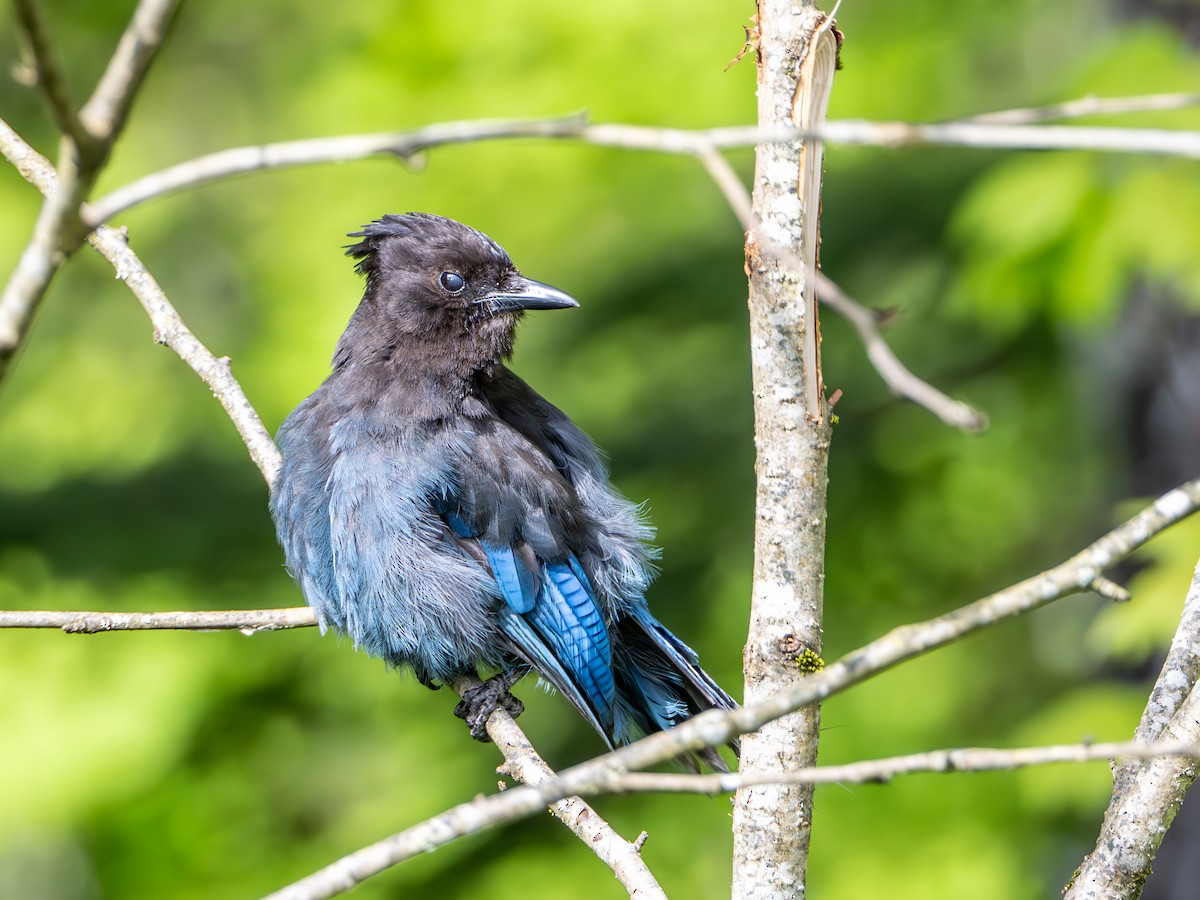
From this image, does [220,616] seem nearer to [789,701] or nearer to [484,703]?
[484,703]

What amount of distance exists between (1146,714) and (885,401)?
11.8 ft

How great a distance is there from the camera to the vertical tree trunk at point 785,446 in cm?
217

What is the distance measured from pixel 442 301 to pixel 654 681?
1.36 meters

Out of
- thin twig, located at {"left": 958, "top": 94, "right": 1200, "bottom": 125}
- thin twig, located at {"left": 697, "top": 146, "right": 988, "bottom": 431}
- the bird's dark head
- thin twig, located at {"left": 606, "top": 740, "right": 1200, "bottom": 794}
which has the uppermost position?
the bird's dark head

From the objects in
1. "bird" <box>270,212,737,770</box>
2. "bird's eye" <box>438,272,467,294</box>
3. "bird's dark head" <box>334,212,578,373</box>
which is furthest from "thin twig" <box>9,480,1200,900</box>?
"bird's eye" <box>438,272,467,294</box>

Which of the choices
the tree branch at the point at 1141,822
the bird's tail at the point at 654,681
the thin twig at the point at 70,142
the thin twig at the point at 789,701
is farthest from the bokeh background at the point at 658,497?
the thin twig at the point at 70,142

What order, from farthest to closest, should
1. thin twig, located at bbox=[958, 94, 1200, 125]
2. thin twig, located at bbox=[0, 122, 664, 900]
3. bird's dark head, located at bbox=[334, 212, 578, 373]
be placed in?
bird's dark head, located at bbox=[334, 212, 578, 373]
thin twig, located at bbox=[0, 122, 664, 900]
thin twig, located at bbox=[958, 94, 1200, 125]

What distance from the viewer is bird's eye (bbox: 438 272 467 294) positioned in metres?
4.09

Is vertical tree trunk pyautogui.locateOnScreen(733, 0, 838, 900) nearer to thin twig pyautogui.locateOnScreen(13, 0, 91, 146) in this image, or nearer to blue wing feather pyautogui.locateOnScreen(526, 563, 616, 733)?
thin twig pyautogui.locateOnScreen(13, 0, 91, 146)

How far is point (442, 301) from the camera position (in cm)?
407

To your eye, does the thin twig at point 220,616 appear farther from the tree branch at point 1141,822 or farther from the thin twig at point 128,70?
the thin twig at point 128,70

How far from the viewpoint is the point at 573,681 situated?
3.86 metres

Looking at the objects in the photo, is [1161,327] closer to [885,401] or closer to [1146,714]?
[885,401]

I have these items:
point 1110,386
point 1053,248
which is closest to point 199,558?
point 1053,248
